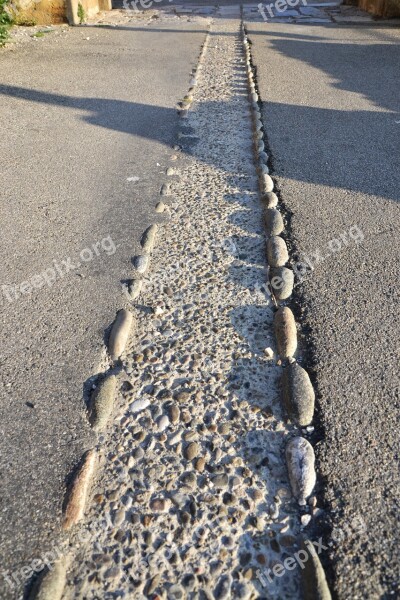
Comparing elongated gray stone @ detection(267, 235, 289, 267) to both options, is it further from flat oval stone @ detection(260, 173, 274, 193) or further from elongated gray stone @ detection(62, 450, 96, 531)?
elongated gray stone @ detection(62, 450, 96, 531)

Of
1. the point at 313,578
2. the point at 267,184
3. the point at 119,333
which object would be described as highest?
the point at 267,184

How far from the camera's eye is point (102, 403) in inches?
70.4

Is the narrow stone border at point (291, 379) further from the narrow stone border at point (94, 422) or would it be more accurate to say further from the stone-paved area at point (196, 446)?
the narrow stone border at point (94, 422)

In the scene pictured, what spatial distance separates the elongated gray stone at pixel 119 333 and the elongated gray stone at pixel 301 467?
2.60 feet

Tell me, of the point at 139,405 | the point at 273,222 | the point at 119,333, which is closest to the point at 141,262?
the point at 119,333

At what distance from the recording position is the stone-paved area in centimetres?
136

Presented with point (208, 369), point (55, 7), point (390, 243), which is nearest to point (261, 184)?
point (390, 243)

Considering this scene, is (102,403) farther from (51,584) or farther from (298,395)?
(298,395)

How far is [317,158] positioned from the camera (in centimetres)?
367

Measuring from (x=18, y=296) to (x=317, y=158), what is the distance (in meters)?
2.44

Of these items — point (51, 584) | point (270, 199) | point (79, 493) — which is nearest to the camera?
point (51, 584)

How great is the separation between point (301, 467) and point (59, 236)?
6.14 feet

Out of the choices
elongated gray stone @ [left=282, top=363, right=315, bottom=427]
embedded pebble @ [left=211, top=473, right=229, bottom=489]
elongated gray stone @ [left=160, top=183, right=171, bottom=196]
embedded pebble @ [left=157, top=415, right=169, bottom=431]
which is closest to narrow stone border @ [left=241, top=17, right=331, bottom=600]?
elongated gray stone @ [left=282, top=363, right=315, bottom=427]

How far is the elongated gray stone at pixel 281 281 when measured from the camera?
2338 millimetres
